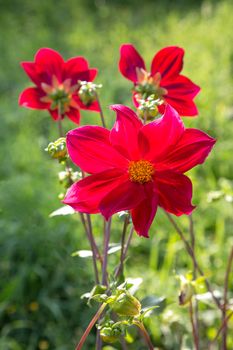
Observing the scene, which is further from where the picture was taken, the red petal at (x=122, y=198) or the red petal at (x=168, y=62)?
the red petal at (x=168, y=62)

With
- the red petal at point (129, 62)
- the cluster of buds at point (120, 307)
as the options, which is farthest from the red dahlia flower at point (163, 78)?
the cluster of buds at point (120, 307)

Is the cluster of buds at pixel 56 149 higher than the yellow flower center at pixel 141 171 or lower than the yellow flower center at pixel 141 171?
higher

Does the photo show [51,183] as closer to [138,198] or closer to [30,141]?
[30,141]

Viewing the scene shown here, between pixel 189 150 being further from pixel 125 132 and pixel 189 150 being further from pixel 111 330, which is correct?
pixel 111 330

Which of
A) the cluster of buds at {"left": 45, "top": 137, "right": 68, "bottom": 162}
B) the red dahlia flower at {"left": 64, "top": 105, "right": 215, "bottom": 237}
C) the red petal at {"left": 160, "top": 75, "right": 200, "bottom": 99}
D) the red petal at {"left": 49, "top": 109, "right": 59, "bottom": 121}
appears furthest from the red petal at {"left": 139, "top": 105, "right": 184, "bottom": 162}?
the red petal at {"left": 49, "top": 109, "right": 59, "bottom": 121}

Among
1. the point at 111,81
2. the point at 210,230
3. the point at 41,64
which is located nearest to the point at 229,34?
the point at 111,81

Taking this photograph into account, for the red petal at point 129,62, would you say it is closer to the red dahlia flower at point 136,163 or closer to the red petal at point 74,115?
the red petal at point 74,115
